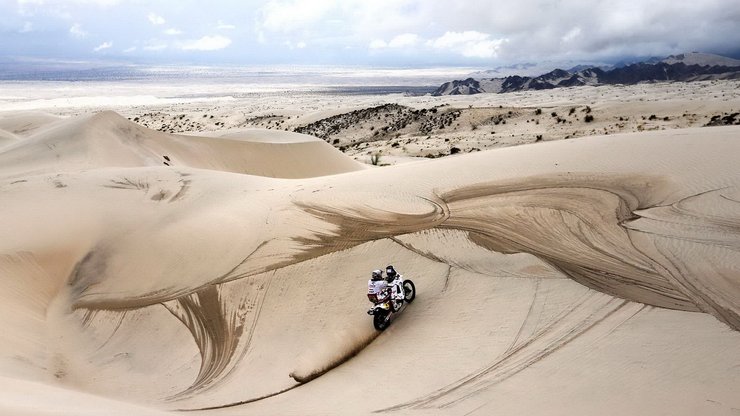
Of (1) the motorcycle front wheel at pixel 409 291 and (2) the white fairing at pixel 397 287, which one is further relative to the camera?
(1) the motorcycle front wheel at pixel 409 291

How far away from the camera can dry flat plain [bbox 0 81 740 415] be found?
150 inches

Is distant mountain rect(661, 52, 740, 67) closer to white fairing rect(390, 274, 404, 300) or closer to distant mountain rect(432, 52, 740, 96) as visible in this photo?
distant mountain rect(432, 52, 740, 96)

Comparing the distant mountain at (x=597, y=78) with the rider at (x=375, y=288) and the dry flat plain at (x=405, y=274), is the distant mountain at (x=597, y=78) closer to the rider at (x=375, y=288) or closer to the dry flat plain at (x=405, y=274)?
the dry flat plain at (x=405, y=274)

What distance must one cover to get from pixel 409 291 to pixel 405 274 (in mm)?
433

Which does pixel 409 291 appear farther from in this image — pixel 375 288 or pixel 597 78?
pixel 597 78

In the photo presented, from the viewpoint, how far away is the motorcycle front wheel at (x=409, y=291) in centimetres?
531

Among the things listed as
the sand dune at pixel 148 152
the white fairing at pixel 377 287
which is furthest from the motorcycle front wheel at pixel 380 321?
the sand dune at pixel 148 152

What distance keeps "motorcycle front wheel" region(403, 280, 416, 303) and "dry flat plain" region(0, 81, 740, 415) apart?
0.09 meters

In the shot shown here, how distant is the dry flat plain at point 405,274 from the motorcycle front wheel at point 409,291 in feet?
0.29

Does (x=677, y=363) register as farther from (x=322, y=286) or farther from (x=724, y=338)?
(x=322, y=286)

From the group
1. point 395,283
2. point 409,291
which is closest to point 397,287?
point 395,283

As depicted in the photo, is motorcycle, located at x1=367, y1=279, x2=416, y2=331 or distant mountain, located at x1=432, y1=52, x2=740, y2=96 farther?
distant mountain, located at x1=432, y1=52, x2=740, y2=96

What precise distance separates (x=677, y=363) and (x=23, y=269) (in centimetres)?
779

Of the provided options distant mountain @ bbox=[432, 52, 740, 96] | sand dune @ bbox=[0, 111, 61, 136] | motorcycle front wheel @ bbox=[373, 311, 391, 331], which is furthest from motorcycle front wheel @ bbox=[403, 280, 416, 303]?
distant mountain @ bbox=[432, 52, 740, 96]
